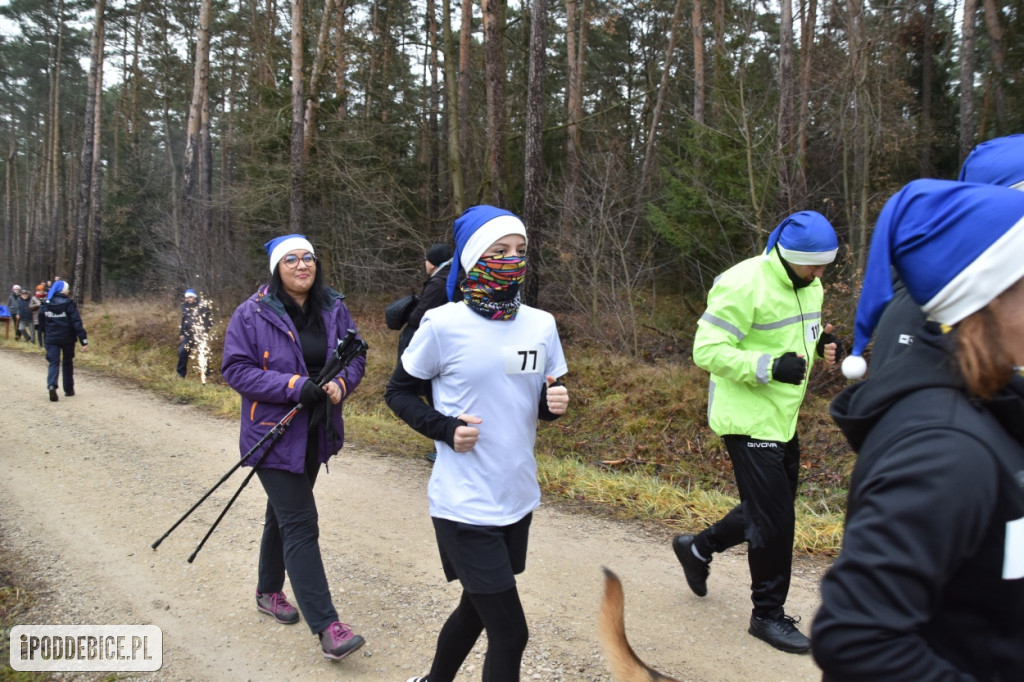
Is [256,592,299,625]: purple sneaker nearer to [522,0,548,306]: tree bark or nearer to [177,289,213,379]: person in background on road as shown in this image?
[522,0,548,306]: tree bark

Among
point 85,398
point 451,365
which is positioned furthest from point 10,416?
point 451,365

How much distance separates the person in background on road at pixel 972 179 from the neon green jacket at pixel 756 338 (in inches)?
38.6

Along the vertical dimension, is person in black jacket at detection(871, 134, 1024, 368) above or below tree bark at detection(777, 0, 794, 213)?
below

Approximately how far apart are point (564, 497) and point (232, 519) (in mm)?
2818

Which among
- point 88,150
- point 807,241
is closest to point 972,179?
point 807,241

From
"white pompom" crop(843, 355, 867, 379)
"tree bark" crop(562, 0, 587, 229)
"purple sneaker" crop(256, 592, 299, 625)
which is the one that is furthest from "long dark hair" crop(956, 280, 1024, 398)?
"tree bark" crop(562, 0, 587, 229)

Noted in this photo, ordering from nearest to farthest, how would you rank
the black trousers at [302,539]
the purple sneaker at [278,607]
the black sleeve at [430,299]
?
the black trousers at [302,539]
the purple sneaker at [278,607]
the black sleeve at [430,299]

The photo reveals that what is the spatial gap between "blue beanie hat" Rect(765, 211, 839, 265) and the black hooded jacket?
2278mm

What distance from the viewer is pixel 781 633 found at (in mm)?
3779

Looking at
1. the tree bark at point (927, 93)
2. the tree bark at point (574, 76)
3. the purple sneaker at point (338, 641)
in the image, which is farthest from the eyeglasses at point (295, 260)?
the tree bark at point (927, 93)

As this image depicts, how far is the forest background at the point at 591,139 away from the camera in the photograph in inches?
448

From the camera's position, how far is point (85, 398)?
11.6 metres

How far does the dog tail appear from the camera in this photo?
72.9 inches

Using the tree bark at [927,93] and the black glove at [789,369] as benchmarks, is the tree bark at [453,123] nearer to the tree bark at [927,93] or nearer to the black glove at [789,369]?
the tree bark at [927,93]
